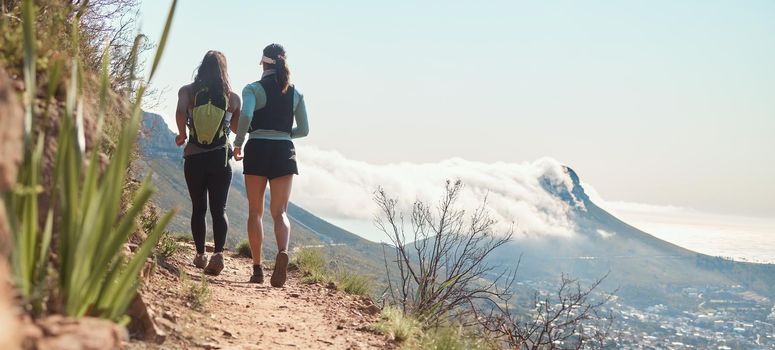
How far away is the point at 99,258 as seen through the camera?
9.12ft

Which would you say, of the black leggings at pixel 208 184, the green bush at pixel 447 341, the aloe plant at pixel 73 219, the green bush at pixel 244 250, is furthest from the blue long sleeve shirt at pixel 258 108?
the green bush at pixel 244 250

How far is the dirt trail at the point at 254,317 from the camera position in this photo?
4.32 meters

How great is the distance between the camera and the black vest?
663cm

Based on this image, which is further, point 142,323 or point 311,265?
point 311,265

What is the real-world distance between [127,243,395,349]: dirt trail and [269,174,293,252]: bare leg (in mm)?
583

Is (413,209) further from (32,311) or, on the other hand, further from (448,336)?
(32,311)

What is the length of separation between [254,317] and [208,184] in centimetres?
173

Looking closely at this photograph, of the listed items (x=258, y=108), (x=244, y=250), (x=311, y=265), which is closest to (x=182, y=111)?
(x=258, y=108)

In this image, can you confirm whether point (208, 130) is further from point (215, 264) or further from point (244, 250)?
point (244, 250)

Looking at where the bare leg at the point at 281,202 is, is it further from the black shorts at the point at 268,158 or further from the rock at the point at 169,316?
the rock at the point at 169,316

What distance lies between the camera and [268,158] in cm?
654

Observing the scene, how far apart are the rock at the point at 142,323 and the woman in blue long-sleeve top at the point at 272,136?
2840mm

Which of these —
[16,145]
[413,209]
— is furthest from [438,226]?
[16,145]

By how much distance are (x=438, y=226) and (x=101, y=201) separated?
279 inches
